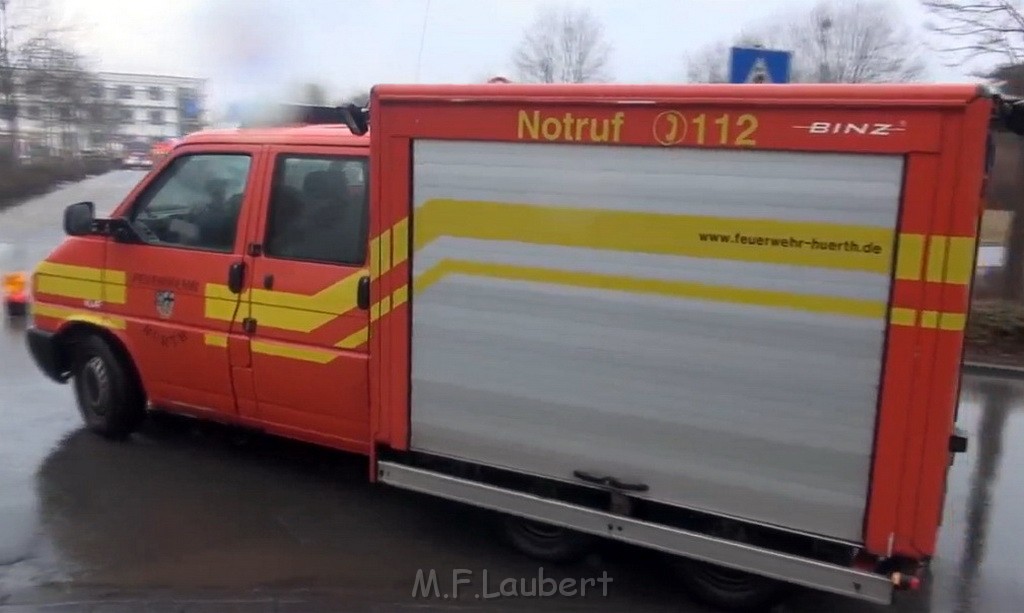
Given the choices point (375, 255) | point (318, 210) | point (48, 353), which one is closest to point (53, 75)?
point (48, 353)

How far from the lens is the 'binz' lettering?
4.05 metres

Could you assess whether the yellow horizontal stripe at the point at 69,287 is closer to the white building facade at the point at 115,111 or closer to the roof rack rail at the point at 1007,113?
the roof rack rail at the point at 1007,113

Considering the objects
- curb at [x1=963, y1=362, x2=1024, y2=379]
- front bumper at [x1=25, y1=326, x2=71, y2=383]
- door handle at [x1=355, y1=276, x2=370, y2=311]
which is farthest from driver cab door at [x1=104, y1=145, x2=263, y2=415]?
curb at [x1=963, y1=362, x2=1024, y2=379]

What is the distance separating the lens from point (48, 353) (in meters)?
6.56

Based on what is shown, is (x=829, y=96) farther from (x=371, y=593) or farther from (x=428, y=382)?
(x=371, y=593)

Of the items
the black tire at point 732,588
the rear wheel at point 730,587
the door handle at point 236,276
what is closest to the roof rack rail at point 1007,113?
the rear wheel at point 730,587

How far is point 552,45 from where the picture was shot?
20.1m

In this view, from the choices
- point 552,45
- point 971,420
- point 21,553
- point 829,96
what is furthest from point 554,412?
point 552,45

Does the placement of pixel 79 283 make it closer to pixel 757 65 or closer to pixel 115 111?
pixel 757 65

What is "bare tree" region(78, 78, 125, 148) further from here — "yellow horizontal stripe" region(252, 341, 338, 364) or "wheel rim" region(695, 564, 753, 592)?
"wheel rim" region(695, 564, 753, 592)

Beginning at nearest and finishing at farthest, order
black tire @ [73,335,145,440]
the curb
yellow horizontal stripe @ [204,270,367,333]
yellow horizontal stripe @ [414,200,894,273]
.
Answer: yellow horizontal stripe @ [414,200,894,273] < yellow horizontal stripe @ [204,270,367,333] < black tire @ [73,335,145,440] < the curb

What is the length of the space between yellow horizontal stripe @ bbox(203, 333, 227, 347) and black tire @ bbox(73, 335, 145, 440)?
92 centimetres

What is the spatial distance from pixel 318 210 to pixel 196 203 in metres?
0.97

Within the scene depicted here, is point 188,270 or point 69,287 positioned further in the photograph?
point 69,287
